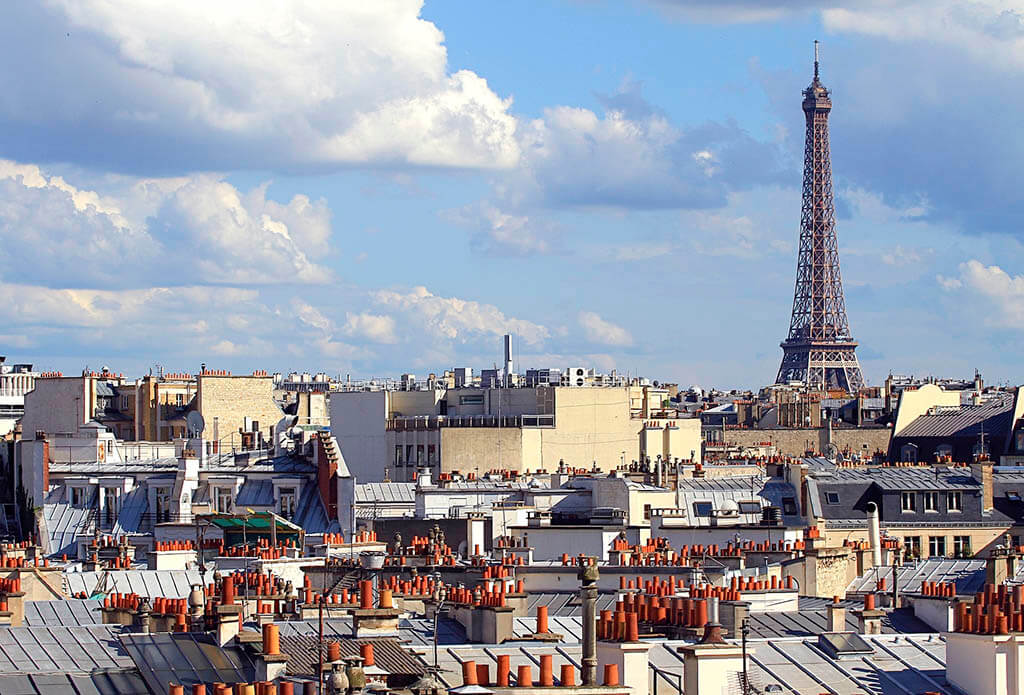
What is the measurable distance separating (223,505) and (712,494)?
13.4 meters

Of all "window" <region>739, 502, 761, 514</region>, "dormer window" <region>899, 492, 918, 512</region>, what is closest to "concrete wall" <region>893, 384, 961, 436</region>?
"dormer window" <region>899, 492, 918, 512</region>

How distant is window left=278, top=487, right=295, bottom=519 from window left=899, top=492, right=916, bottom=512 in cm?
1662

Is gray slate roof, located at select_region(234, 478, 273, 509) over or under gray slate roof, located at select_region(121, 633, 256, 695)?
over

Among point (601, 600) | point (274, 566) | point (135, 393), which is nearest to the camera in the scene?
point (601, 600)

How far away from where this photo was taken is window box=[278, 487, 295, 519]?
232 ft

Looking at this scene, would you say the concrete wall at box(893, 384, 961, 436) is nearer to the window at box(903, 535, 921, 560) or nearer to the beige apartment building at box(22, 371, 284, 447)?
the beige apartment building at box(22, 371, 284, 447)

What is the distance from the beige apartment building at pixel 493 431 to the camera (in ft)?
298

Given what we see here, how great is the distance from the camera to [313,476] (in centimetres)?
7175

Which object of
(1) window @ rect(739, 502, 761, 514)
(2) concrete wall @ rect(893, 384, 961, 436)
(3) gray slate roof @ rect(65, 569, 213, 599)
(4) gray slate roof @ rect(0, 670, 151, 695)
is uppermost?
(2) concrete wall @ rect(893, 384, 961, 436)

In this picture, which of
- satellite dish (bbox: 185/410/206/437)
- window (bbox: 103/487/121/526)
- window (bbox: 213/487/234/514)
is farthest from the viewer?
satellite dish (bbox: 185/410/206/437)

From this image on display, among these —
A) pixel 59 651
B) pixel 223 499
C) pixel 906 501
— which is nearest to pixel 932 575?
pixel 906 501

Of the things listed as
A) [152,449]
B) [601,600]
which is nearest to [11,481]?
[152,449]

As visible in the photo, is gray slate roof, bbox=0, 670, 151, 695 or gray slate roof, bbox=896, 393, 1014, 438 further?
gray slate roof, bbox=896, 393, 1014, 438

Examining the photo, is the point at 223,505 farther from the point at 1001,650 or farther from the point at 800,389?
the point at 800,389
